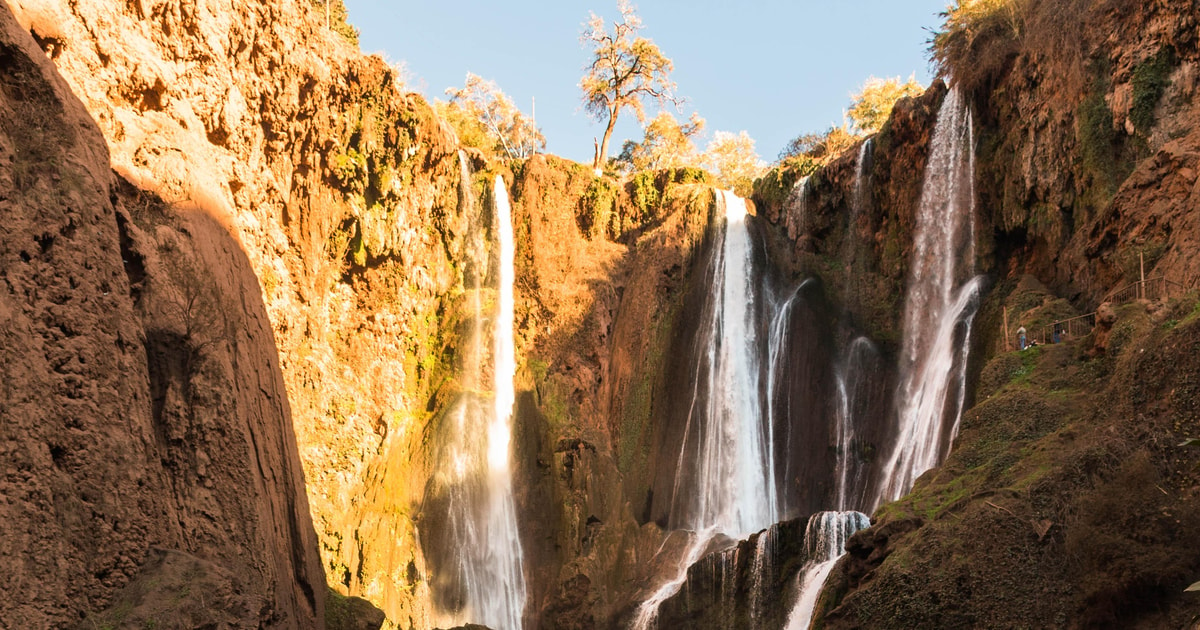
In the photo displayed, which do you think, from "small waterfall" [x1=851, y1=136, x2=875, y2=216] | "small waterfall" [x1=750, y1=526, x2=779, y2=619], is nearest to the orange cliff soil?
"small waterfall" [x1=750, y1=526, x2=779, y2=619]

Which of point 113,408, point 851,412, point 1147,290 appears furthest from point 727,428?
point 113,408

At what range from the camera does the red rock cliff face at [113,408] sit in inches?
449

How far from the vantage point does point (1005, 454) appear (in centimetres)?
1508

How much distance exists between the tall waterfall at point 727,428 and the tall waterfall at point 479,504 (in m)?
5.31

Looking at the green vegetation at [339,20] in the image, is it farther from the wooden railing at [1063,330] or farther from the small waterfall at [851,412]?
the wooden railing at [1063,330]

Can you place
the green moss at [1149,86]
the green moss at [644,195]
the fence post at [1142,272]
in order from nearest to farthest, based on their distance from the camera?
the fence post at [1142,272], the green moss at [1149,86], the green moss at [644,195]

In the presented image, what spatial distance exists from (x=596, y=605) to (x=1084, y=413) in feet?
50.6

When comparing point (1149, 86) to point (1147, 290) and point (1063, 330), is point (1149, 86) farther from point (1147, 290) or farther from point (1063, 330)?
point (1147, 290)

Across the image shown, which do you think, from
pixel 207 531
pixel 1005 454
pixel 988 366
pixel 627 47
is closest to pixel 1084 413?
pixel 1005 454

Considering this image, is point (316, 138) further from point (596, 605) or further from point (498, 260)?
point (596, 605)

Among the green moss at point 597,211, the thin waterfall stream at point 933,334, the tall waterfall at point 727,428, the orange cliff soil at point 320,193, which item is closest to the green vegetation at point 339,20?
the orange cliff soil at point 320,193

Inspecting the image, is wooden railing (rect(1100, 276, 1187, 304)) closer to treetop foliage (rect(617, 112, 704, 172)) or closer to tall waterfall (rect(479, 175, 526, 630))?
tall waterfall (rect(479, 175, 526, 630))

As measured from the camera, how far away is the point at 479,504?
28.6 meters

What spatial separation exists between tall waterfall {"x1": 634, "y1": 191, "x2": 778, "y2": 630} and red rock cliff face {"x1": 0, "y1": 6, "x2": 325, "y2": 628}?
570 inches
